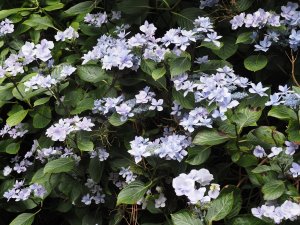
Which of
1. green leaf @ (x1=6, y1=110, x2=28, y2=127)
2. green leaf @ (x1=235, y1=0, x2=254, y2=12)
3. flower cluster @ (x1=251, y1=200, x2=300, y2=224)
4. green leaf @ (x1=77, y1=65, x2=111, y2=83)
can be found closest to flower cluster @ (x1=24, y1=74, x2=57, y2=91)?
green leaf @ (x1=77, y1=65, x2=111, y2=83)

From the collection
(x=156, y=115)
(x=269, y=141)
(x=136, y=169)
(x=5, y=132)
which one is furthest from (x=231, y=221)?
(x=5, y=132)

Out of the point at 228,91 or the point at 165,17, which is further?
the point at 165,17

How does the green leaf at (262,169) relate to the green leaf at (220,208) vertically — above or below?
above

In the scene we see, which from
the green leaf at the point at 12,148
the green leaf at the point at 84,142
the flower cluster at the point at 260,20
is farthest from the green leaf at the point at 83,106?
the flower cluster at the point at 260,20

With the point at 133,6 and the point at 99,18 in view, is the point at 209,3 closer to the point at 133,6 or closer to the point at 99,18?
the point at 133,6

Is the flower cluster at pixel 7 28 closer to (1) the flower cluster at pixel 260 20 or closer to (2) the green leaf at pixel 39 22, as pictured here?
(2) the green leaf at pixel 39 22

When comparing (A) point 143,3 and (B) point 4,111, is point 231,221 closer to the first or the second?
(A) point 143,3

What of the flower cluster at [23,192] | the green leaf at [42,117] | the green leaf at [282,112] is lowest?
the flower cluster at [23,192]
